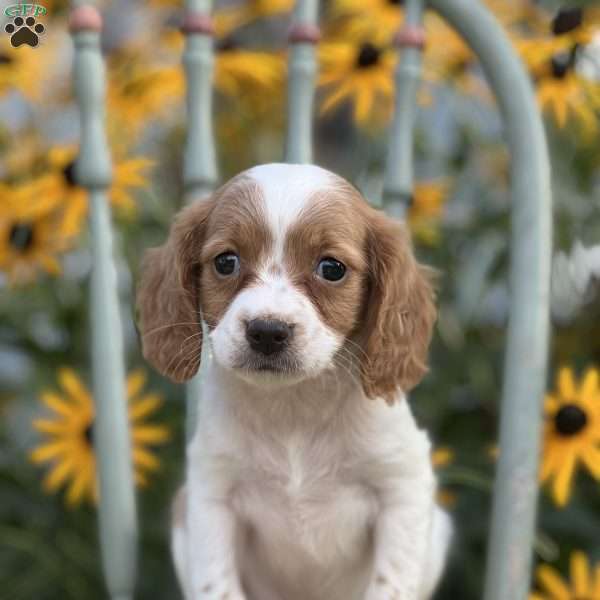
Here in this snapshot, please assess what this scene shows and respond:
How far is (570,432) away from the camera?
1282mm

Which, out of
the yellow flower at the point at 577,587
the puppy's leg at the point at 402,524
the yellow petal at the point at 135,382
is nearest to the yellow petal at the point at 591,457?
the yellow flower at the point at 577,587

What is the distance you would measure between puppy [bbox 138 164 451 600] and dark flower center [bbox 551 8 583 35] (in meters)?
0.55

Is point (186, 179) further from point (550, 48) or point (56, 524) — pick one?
point (56, 524)

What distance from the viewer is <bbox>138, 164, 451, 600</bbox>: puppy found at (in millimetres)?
909

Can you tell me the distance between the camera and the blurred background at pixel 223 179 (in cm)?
146

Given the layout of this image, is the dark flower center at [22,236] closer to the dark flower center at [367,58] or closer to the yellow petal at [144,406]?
the yellow petal at [144,406]

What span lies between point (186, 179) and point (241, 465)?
0.39m

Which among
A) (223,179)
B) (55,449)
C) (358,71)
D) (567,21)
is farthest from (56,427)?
(567,21)

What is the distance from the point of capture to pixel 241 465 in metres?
1.04

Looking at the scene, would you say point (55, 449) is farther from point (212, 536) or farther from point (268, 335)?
point (268, 335)

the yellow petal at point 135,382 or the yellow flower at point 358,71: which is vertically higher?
the yellow flower at point 358,71

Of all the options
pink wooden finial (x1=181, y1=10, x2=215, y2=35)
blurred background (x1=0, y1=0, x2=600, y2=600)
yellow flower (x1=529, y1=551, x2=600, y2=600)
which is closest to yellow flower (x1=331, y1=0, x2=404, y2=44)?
blurred background (x1=0, y1=0, x2=600, y2=600)

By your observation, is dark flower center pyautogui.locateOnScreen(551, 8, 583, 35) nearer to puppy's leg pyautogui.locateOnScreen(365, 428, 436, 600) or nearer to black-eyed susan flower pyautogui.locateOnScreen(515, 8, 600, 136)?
black-eyed susan flower pyautogui.locateOnScreen(515, 8, 600, 136)

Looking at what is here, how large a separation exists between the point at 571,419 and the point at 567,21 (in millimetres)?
575
